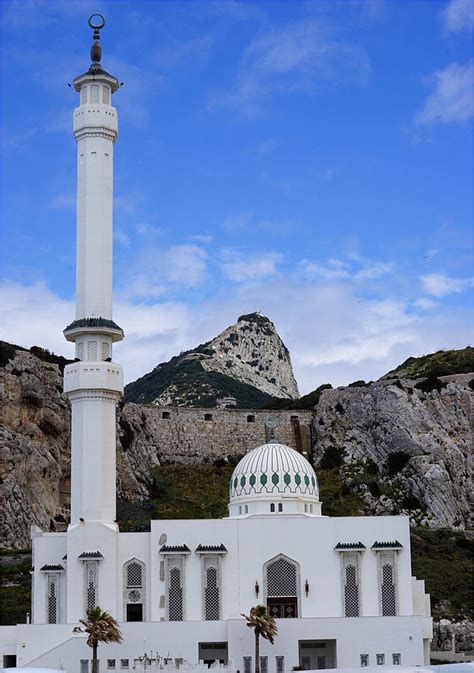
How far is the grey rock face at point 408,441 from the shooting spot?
80.6 meters

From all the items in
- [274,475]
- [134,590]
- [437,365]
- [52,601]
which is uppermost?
[437,365]

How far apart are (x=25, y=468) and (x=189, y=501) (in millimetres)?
14468

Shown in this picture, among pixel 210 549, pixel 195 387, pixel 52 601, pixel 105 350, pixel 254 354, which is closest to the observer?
pixel 210 549

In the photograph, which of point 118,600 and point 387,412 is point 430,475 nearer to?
point 387,412

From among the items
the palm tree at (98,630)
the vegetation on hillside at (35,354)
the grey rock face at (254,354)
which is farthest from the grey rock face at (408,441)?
the palm tree at (98,630)

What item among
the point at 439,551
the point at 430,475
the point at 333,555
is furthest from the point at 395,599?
the point at 430,475

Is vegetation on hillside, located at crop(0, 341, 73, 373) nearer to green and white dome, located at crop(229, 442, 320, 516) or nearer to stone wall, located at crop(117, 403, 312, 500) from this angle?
stone wall, located at crop(117, 403, 312, 500)

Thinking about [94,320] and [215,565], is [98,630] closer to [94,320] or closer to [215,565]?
[215,565]

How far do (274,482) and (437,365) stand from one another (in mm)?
53800

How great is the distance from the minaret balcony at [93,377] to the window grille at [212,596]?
8.82 meters

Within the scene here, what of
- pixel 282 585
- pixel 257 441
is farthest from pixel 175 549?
pixel 257 441

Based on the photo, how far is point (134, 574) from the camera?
50.5 m

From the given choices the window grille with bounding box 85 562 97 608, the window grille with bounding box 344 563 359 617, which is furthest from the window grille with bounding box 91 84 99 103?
the window grille with bounding box 344 563 359 617

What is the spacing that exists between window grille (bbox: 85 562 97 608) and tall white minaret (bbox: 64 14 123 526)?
1.92 m
